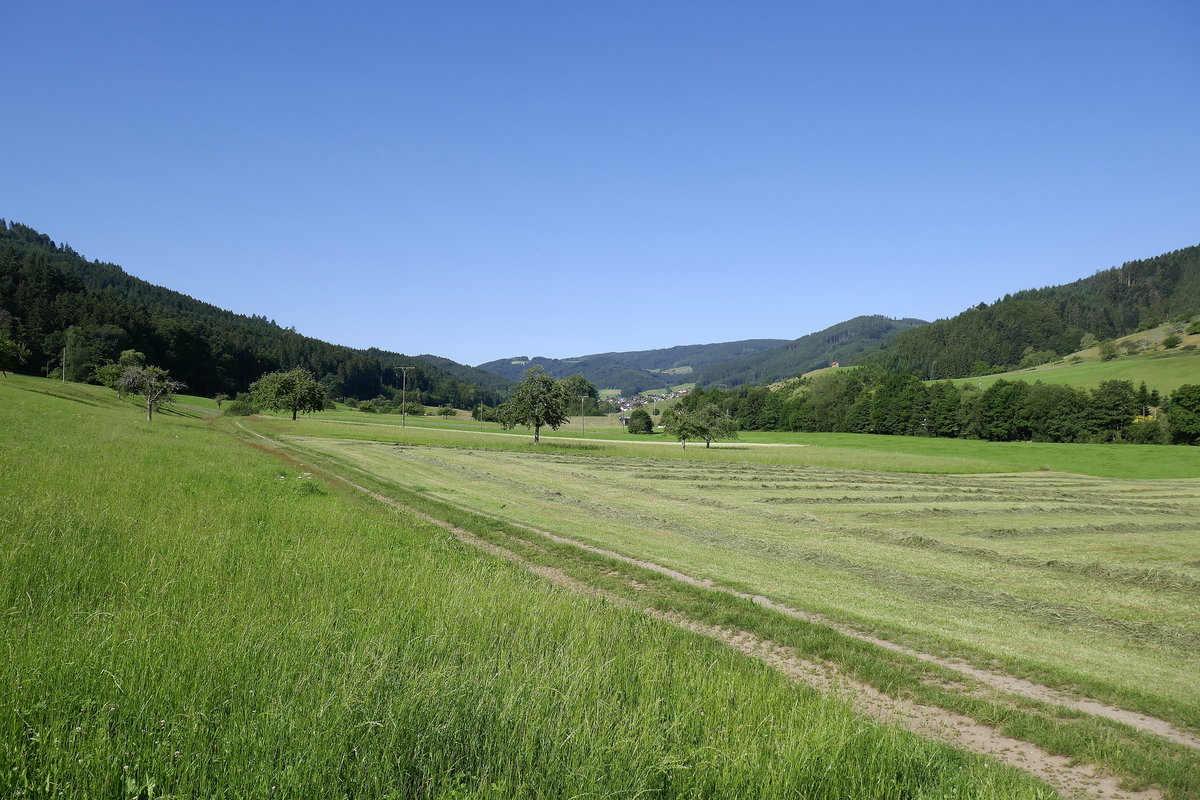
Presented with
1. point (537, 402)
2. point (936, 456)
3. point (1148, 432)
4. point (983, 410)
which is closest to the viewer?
point (537, 402)

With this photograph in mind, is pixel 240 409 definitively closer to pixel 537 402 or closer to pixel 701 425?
pixel 537 402

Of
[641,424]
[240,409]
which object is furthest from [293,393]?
[641,424]

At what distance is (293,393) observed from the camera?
10069 centimetres

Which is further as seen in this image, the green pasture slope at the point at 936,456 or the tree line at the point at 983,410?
the tree line at the point at 983,410

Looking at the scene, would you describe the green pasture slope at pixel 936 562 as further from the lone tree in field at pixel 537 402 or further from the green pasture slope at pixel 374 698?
the lone tree in field at pixel 537 402

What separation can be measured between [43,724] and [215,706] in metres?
1.06

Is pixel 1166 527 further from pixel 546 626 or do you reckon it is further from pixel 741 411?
pixel 741 411

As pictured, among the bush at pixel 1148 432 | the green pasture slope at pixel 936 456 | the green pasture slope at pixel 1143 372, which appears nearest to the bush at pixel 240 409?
the green pasture slope at pixel 936 456

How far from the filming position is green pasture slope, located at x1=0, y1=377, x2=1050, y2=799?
14.2 ft

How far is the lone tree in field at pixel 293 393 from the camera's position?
101 meters

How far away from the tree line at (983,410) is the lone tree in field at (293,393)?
65.8m

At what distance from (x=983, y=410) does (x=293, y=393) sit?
119199 mm

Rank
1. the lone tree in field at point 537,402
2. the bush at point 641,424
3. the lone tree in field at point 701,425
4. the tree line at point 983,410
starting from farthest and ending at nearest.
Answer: the bush at point 641,424 < the tree line at point 983,410 < the lone tree in field at point 701,425 < the lone tree in field at point 537,402

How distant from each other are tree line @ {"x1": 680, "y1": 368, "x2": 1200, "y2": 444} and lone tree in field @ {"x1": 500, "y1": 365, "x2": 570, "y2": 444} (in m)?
29.4
